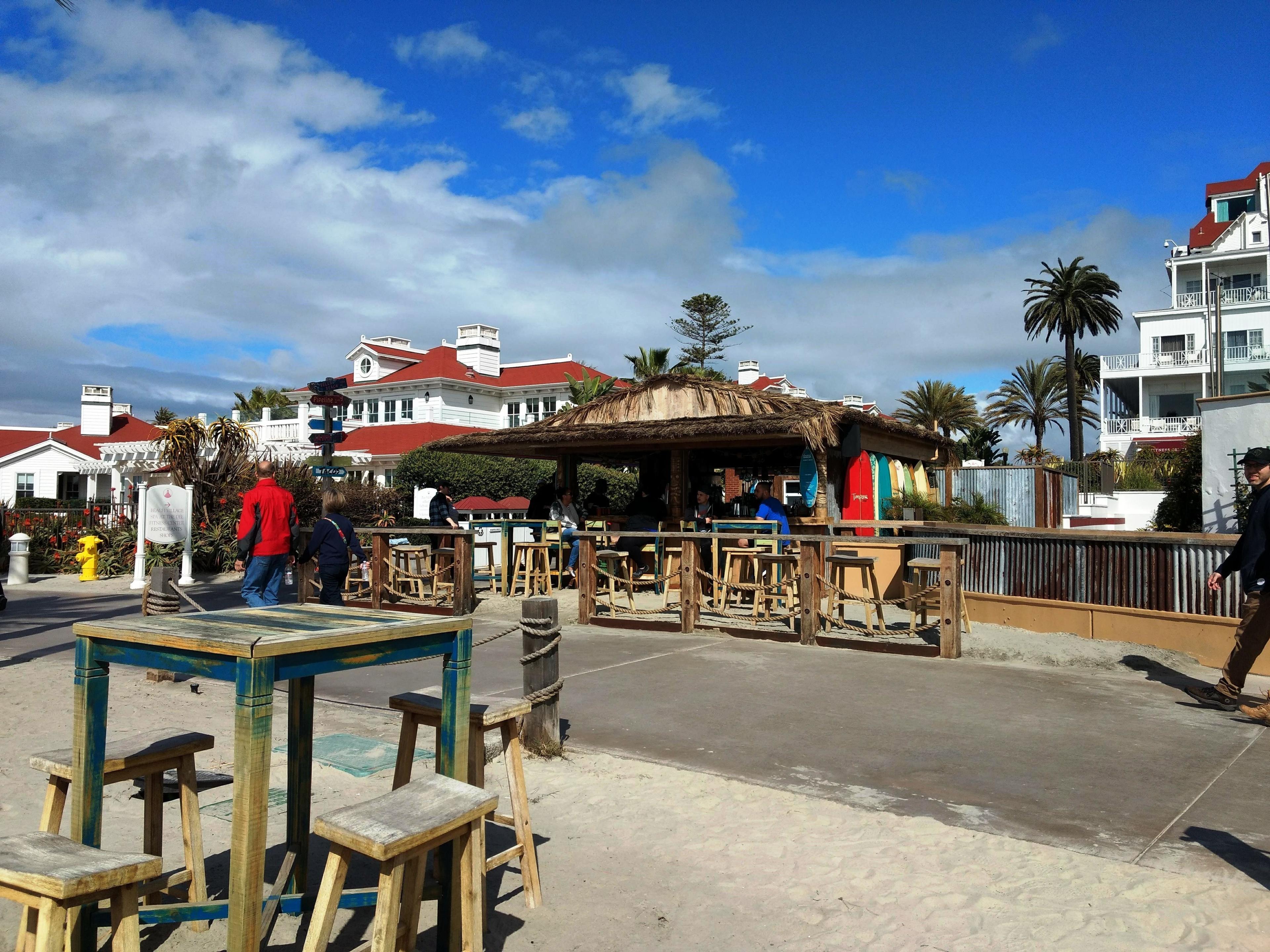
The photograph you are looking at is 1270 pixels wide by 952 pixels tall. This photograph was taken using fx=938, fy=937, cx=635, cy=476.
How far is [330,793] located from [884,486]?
14300 millimetres

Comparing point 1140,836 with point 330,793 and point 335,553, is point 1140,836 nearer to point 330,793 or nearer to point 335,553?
point 330,793

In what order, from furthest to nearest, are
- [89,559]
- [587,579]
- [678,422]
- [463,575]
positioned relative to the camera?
[89,559] → [678,422] → [463,575] → [587,579]

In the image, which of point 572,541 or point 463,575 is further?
point 572,541

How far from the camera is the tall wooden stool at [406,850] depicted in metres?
2.63

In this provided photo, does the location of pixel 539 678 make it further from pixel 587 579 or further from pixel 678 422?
pixel 678 422

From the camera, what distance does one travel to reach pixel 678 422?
1567 centimetres

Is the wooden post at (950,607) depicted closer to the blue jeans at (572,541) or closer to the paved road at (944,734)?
the paved road at (944,734)

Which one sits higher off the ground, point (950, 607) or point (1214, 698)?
point (950, 607)

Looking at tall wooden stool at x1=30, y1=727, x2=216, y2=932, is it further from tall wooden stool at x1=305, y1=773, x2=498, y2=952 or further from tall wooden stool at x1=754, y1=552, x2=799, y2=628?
tall wooden stool at x1=754, y1=552, x2=799, y2=628

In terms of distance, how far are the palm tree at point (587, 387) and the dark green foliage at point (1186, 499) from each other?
22142 mm

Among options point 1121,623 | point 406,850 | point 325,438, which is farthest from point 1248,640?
point 325,438

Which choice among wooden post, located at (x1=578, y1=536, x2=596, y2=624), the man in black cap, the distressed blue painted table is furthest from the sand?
wooden post, located at (x1=578, y1=536, x2=596, y2=624)

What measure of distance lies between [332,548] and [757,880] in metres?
7.05

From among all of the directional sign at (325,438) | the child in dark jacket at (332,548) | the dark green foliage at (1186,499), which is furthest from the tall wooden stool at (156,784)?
the dark green foliage at (1186,499)
